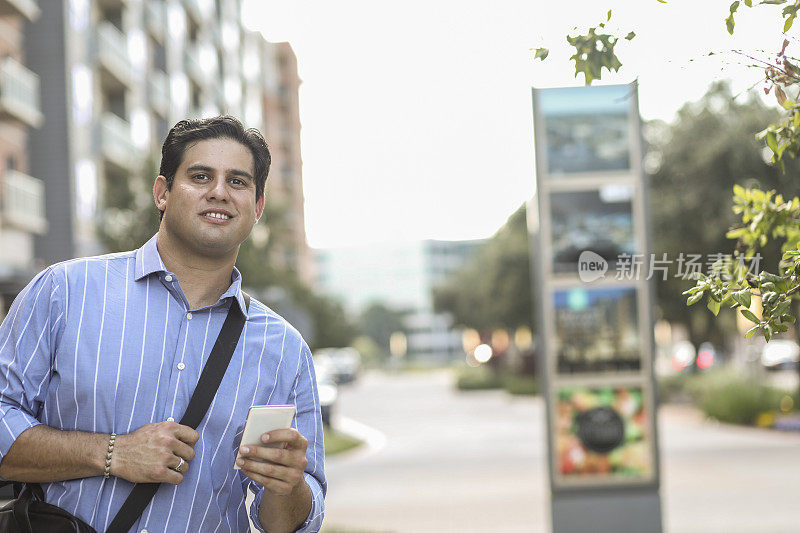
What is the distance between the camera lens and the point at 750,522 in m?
9.29

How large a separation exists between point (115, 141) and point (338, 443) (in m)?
15.0

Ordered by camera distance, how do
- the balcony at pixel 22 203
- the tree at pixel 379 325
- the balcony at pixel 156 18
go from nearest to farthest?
the balcony at pixel 22 203 → the balcony at pixel 156 18 → the tree at pixel 379 325

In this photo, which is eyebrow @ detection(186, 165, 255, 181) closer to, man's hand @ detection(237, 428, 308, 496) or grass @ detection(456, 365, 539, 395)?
man's hand @ detection(237, 428, 308, 496)

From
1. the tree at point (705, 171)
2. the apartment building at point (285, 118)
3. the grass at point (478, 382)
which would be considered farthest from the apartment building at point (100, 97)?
the apartment building at point (285, 118)

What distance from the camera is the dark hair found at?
2783 mm

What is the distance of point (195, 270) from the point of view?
2.76 m

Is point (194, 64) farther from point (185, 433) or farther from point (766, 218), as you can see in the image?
point (185, 433)

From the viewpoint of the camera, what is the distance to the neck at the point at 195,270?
2740 millimetres

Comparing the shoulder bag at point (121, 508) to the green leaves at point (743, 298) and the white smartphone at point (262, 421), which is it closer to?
the white smartphone at point (262, 421)

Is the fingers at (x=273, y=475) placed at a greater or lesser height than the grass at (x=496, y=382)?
greater

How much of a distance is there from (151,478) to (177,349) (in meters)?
0.36

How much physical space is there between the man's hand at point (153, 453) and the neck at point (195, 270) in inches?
16.1

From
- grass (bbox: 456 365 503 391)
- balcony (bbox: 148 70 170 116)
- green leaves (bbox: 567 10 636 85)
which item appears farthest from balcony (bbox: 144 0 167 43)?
green leaves (bbox: 567 10 636 85)

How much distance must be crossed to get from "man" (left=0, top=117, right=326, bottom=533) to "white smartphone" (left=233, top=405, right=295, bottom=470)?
22 mm
